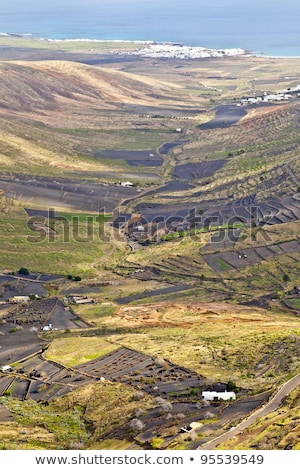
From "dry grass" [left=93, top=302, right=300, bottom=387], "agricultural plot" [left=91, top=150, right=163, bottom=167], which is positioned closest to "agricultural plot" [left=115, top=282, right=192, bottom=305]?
"dry grass" [left=93, top=302, right=300, bottom=387]

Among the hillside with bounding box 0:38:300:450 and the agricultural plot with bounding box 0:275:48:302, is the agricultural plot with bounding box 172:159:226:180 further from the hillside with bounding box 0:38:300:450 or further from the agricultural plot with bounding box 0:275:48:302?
the agricultural plot with bounding box 0:275:48:302

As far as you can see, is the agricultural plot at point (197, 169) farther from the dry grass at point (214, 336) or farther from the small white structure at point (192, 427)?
the small white structure at point (192, 427)

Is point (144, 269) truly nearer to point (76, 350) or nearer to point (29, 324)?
point (29, 324)

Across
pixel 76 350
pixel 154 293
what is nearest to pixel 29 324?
pixel 76 350

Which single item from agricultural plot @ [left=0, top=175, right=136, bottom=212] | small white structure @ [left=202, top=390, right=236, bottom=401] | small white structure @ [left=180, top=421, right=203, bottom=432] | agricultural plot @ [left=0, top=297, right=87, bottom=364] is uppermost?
agricultural plot @ [left=0, top=175, right=136, bottom=212]

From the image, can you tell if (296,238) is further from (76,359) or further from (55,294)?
(76,359)

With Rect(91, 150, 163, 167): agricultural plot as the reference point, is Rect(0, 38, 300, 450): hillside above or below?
below

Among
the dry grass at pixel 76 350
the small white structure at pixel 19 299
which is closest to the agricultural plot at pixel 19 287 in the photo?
the small white structure at pixel 19 299

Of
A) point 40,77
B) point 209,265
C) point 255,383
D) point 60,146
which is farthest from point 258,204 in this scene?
point 40,77
